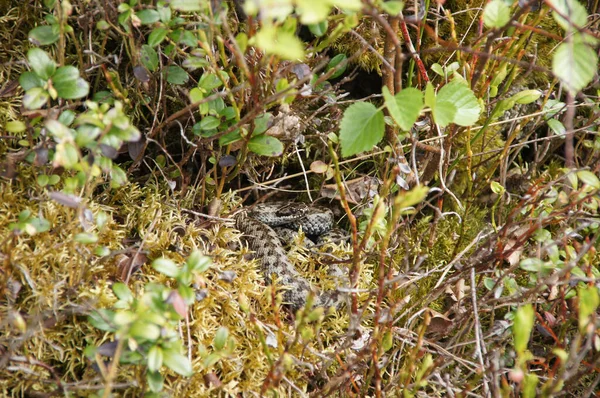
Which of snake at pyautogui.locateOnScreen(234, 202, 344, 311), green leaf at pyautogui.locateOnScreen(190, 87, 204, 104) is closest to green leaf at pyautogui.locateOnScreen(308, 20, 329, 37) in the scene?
green leaf at pyautogui.locateOnScreen(190, 87, 204, 104)

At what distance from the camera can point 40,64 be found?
277cm

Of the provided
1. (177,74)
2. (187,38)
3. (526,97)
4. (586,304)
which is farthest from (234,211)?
(586,304)

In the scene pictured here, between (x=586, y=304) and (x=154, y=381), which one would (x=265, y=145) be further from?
(x=586, y=304)

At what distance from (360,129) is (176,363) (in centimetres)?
140

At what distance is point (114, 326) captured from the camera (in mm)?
2684

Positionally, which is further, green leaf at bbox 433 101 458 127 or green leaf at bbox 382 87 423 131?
green leaf at bbox 433 101 458 127

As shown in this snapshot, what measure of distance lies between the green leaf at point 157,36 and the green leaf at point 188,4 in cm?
36

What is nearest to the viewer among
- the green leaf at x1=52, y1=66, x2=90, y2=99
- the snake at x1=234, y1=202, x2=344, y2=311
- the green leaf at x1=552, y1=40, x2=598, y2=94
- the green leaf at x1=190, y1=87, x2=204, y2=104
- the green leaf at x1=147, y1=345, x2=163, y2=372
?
the green leaf at x1=552, y1=40, x2=598, y2=94

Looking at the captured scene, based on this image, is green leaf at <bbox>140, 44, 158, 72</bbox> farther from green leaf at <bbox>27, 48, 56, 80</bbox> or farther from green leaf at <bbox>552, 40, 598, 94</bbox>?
green leaf at <bbox>552, 40, 598, 94</bbox>

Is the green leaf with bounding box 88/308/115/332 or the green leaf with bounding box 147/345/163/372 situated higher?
the green leaf with bounding box 147/345/163/372

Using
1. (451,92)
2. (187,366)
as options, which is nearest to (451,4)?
(451,92)

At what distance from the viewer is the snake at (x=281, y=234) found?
13.8 feet

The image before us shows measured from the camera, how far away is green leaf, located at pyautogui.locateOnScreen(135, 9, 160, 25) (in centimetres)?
299

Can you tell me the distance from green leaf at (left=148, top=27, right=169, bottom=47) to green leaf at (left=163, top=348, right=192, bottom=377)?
163 cm
